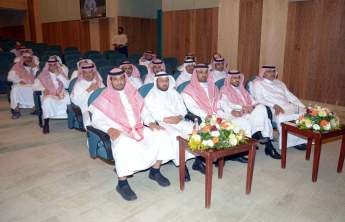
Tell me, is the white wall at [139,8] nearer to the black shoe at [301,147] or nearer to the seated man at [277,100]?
the seated man at [277,100]

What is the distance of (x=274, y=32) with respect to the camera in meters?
7.67

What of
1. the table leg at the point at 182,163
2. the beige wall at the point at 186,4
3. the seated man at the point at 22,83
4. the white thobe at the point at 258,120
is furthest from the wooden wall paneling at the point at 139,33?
the table leg at the point at 182,163

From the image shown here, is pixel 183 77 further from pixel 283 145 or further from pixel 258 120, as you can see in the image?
pixel 283 145

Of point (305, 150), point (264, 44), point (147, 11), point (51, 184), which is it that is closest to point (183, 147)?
point (51, 184)

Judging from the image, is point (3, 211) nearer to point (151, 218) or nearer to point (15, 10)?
point (151, 218)

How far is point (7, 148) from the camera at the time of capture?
448 cm

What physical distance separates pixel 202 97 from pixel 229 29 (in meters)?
5.52

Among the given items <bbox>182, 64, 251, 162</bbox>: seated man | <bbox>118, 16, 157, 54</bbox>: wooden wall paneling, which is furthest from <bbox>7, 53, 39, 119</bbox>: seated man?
<bbox>118, 16, 157, 54</bbox>: wooden wall paneling

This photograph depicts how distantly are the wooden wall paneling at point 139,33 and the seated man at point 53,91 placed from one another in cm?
677

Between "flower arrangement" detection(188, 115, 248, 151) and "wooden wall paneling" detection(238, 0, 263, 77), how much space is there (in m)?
5.93

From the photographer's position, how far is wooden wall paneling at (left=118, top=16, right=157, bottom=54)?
12.0 m

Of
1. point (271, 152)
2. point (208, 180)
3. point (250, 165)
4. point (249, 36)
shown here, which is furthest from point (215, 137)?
point (249, 36)

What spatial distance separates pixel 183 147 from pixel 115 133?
2.41ft

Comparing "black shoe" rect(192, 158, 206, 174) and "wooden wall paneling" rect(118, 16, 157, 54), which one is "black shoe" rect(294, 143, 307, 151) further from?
"wooden wall paneling" rect(118, 16, 157, 54)
